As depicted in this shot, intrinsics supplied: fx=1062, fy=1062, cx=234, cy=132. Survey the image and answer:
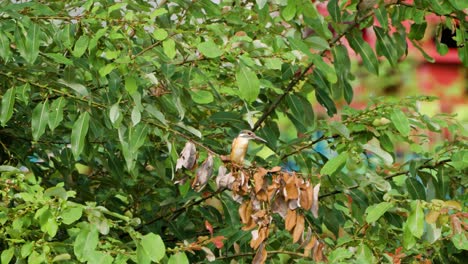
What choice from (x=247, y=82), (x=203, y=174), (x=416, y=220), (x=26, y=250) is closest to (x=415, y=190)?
(x=416, y=220)

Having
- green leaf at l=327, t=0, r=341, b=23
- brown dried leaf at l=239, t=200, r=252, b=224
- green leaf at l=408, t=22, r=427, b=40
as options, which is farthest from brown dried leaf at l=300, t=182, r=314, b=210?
green leaf at l=408, t=22, r=427, b=40

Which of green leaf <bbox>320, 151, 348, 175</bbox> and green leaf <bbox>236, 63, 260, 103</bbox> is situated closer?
green leaf <bbox>236, 63, 260, 103</bbox>

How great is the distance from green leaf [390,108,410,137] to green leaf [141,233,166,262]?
74 cm

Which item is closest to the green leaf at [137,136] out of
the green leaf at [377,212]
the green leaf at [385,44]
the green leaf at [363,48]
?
the green leaf at [377,212]

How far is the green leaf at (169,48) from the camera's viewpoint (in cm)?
239

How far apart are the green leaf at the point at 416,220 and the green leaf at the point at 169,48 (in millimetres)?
641

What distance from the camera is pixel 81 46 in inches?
99.5

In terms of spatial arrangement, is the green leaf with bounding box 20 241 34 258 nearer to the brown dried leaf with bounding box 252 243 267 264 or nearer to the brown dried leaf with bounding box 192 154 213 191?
the brown dried leaf with bounding box 192 154 213 191

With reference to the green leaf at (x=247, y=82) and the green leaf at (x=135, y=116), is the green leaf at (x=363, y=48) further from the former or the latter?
the green leaf at (x=135, y=116)

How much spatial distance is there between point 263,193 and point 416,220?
1.35ft

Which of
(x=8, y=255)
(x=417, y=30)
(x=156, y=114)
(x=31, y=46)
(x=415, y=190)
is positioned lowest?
(x=415, y=190)

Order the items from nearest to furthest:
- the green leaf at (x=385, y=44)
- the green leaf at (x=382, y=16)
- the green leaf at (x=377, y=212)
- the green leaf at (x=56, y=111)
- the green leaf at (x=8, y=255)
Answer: the green leaf at (x=8, y=255), the green leaf at (x=377, y=212), the green leaf at (x=56, y=111), the green leaf at (x=382, y=16), the green leaf at (x=385, y=44)

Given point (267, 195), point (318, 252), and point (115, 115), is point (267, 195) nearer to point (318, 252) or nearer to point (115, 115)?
point (318, 252)

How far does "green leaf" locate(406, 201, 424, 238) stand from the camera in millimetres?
2381
